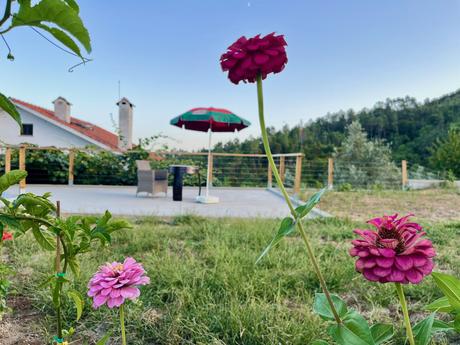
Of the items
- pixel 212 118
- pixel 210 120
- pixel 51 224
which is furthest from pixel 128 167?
pixel 51 224

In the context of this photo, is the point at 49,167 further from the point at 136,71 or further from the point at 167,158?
the point at 136,71

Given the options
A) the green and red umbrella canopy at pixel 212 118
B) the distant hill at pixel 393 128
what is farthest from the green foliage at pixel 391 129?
the green and red umbrella canopy at pixel 212 118

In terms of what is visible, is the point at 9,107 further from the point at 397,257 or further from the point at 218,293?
the point at 218,293

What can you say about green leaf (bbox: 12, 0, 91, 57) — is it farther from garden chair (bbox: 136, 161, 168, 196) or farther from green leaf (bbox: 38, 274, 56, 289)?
garden chair (bbox: 136, 161, 168, 196)

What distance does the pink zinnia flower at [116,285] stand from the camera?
771 mm

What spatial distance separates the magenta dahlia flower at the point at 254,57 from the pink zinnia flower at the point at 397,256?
38cm

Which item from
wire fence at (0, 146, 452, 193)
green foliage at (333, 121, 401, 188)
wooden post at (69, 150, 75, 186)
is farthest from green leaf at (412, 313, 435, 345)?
green foliage at (333, 121, 401, 188)

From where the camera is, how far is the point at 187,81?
11.9 meters

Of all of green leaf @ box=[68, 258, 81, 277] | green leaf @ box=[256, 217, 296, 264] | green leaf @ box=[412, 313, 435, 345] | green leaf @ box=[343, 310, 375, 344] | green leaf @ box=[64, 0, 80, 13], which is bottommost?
green leaf @ box=[412, 313, 435, 345]

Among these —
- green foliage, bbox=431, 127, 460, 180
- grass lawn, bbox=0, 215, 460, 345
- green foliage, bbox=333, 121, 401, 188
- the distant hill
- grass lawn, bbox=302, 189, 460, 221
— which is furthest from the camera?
the distant hill

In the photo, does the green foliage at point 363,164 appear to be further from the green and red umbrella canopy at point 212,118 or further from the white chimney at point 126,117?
the white chimney at point 126,117

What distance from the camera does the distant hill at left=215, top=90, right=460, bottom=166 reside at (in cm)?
2542

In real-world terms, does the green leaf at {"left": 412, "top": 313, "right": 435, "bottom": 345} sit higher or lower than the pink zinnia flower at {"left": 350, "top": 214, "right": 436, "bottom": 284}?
lower

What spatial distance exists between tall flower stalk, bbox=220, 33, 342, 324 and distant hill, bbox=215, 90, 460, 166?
24.7m
